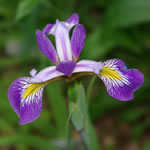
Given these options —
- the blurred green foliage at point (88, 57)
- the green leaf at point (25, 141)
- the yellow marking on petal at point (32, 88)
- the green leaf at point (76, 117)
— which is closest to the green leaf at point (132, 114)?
the blurred green foliage at point (88, 57)

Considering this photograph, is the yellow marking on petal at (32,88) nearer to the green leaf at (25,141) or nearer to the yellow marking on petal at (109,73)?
the yellow marking on petal at (109,73)

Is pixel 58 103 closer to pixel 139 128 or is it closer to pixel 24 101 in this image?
pixel 139 128

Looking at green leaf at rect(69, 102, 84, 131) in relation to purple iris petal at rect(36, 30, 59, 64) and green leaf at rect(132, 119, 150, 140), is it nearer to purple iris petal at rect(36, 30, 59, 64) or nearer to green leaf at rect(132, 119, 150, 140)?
purple iris petal at rect(36, 30, 59, 64)

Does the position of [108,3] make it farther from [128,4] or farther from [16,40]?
[16,40]

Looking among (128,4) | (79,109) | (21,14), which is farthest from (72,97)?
(128,4)

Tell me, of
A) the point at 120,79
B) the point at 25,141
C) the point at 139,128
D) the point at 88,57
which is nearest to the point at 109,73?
the point at 120,79

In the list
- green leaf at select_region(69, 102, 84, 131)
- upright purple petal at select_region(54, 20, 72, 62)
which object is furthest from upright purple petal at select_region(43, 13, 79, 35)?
green leaf at select_region(69, 102, 84, 131)
